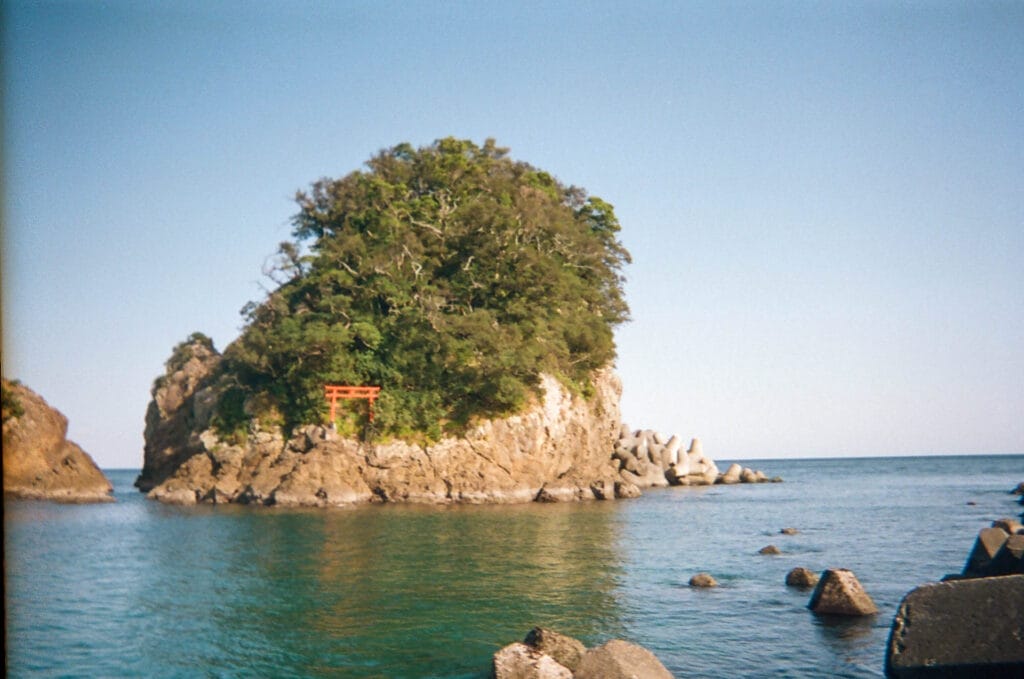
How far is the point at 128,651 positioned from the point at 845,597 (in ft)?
45.8

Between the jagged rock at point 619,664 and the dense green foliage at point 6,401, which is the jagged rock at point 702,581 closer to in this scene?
the jagged rock at point 619,664

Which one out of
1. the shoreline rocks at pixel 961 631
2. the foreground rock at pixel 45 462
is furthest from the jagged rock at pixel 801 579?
the foreground rock at pixel 45 462

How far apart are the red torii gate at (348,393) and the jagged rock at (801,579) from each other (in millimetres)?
29953

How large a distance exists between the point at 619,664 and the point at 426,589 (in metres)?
9.01

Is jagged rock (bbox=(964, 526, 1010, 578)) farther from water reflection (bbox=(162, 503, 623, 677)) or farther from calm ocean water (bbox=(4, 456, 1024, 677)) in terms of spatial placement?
→ water reflection (bbox=(162, 503, 623, 677))

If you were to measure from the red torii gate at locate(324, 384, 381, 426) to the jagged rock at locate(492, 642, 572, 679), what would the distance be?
34.4 m

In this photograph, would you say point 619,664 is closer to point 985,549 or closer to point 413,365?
point 985,549

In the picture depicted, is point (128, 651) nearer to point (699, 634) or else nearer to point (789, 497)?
point (699, 634)

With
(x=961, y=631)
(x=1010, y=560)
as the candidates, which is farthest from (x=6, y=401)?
(x=1010, y=560)

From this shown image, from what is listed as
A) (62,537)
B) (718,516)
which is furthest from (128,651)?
(718,516)

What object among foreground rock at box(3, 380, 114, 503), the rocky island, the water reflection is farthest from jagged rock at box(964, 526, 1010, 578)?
foreground rock at box(3, 380, 114, 503)

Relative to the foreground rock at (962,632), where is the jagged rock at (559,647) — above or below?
below

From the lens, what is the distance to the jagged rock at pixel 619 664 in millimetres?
9859

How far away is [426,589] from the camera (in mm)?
18047
